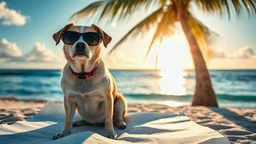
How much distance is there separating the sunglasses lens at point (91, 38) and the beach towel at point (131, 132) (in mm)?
831

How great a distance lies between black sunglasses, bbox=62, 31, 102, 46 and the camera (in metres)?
2.20

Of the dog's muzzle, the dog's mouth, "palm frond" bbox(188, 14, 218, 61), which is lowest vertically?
the dog's mouth

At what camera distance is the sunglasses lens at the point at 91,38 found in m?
2.22

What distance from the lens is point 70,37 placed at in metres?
2.21

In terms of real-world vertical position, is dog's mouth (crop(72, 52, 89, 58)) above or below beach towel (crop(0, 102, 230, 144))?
above

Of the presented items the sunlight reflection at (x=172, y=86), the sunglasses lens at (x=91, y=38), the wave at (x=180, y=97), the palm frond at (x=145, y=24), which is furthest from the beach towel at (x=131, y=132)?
the sunlight reflection at (x=172, y=86)

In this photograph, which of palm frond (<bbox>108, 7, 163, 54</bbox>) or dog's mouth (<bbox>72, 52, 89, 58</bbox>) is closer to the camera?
dog's mouth (<bbox>72, 52, 89, 58</bbox>)

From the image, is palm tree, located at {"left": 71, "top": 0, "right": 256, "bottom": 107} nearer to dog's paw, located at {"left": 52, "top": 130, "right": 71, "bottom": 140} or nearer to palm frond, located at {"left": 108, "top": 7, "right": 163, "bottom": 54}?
palm frond, located at {"left": 108, "top": 7, "right": 163, "bottom": 54}

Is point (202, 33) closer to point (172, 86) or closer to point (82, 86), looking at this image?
point (82, 86)

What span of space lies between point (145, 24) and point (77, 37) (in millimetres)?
4656

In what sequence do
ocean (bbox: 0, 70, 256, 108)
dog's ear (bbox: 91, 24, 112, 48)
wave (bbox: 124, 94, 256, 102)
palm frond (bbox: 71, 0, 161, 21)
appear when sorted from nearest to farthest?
dog's ear (bbox: 91, 24, 112, 48) < palm frond (bbox: 71, 0, 161, 21) < ocean (bbox: 0, 70, 256, 108) < wave (bbox: 124, 94, 256, 102)

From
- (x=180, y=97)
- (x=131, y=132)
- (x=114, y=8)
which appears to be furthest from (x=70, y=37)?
(x=180, y=97)

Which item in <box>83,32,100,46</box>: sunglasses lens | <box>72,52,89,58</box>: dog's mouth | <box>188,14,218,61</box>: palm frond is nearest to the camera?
<box>72,52,89,58</box>: dog's mouth

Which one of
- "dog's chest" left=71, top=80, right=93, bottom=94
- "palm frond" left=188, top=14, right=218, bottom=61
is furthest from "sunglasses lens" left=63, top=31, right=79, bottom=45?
"palm frond" left=188, top=14, right=218, bottom=61
